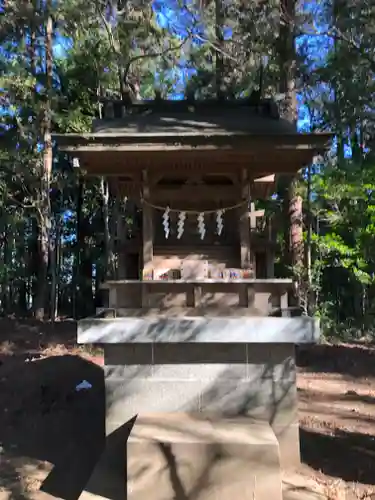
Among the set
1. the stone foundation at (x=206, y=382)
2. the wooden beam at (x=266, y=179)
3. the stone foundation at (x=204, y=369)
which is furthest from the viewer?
the wooden beam at (x=266, y=179)

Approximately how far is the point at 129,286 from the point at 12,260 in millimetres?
18872

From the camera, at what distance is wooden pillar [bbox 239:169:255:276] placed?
5.61 metres

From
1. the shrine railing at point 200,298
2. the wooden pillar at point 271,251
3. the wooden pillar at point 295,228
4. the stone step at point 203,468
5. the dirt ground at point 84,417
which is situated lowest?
the dirt ground at point 84,417

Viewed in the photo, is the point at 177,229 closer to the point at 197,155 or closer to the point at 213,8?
the point at 197,155

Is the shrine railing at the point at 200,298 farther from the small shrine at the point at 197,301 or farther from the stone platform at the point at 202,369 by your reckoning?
the stone platform at the point at 202,369

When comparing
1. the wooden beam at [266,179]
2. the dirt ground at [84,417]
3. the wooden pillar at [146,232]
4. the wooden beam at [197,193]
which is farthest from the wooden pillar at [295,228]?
the wooden pillar at [146,232]

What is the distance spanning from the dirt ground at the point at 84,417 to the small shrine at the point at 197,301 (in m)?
0.68

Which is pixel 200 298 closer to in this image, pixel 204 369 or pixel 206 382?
pixel 204 369

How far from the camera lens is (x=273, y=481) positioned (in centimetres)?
400

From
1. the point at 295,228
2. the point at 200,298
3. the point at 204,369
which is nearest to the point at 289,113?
the point at 295,228

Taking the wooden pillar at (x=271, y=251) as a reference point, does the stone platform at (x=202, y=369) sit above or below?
below

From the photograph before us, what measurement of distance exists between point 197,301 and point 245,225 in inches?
41.6

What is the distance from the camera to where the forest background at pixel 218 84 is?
28.3 ft

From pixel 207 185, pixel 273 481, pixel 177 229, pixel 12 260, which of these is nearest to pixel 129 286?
pixel 177 229
